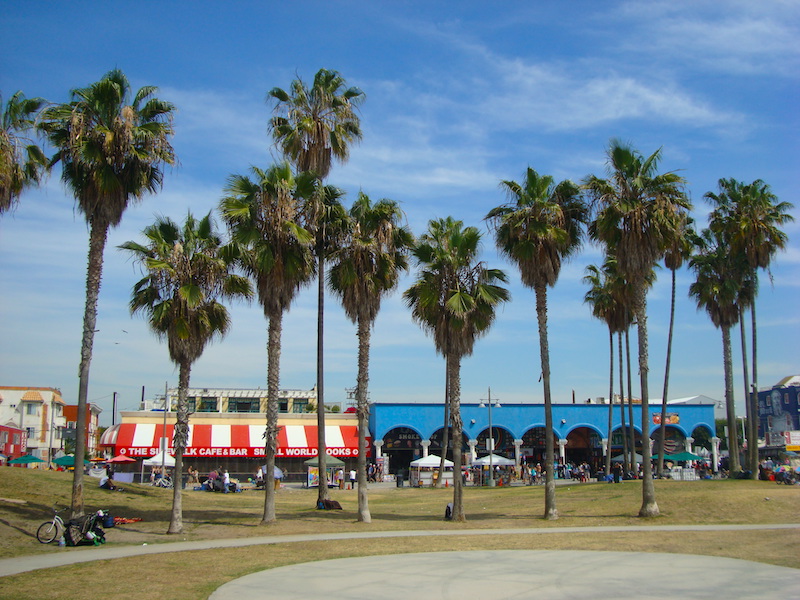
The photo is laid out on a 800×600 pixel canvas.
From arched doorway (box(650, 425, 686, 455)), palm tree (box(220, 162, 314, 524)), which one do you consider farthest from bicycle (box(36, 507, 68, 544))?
arched doorway (box(650, 425, 686, 455))

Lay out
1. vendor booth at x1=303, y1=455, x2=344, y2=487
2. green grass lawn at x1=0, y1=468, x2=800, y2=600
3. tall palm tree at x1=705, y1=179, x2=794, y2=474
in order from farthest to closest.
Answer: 1. vendor booth at x1=303, y1=455, x2=344, y2=487
2. tall palm tree at x1=705, y1=179, x2=794, y2=474
3. green grass lawn at x1=0, y1=468, x2=800, y2=600

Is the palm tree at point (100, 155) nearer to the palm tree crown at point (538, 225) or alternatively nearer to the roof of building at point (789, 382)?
the palm tree crown at point (538, 225)

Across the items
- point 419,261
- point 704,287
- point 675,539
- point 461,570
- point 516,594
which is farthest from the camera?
point 704,287

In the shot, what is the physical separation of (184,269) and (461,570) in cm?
1367

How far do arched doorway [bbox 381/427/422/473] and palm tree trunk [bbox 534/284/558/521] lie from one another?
3927 centimetres

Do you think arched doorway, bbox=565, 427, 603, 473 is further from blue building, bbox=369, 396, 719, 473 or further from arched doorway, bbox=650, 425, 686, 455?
arched doorway, bbox=650, 425, 686, 455

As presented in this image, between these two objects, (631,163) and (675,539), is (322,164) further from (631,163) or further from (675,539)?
(675,539)

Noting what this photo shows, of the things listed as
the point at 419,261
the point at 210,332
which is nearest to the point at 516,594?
the point at 210,332

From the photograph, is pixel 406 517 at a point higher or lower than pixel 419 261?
lower

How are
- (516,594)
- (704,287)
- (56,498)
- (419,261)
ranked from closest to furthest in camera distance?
(516,594)
(56,498)
(419,261)
(704,287)

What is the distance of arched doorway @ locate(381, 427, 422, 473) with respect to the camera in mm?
66688

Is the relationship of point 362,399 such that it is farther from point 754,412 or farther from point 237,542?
point 754,412

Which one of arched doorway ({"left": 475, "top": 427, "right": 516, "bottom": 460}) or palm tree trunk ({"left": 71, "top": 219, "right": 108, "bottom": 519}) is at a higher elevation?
palm tree trunk ({"left": 71, "top": 219, "right": 108, "bottom": 519})

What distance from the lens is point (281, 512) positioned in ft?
95.5
